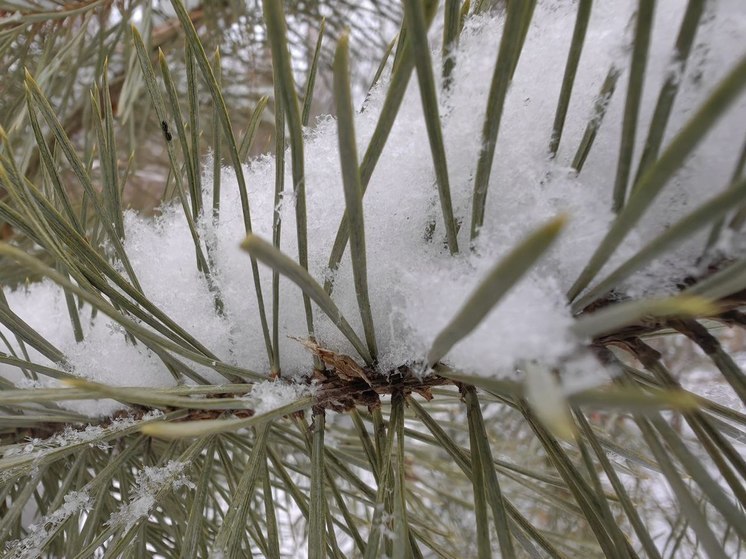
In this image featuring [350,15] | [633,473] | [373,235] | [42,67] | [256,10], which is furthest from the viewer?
[350,15]

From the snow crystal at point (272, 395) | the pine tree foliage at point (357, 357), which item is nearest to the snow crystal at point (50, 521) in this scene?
the pine tree foliage at point (357, 357)

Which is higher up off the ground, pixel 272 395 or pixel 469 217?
pixel 469 217

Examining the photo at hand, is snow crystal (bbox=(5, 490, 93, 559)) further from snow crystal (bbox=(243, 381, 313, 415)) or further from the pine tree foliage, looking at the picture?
snow crystal (bbox=(243, 381, 313, 415))

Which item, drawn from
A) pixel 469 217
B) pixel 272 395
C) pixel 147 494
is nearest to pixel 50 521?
pixel 147 494

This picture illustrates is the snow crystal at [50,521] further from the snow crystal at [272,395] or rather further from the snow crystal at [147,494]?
the snow crystal at [272,395]

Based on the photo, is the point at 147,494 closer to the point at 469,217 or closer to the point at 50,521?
the point at 50,521

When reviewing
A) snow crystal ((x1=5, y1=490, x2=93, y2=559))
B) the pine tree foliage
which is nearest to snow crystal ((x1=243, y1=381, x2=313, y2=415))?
the pine tree foliage

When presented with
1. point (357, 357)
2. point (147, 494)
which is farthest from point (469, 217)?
point (147, 494)

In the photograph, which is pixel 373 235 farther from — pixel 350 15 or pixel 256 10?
pixel 350 15

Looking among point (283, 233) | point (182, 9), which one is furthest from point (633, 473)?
point (182, 9)
